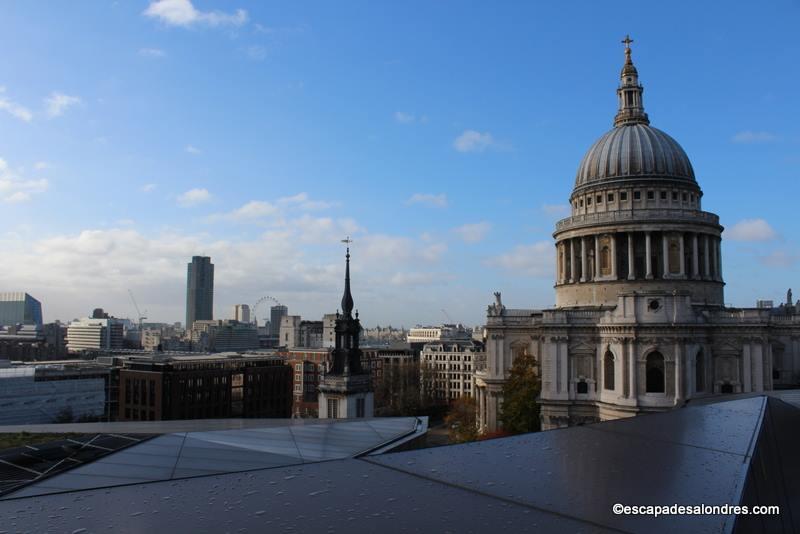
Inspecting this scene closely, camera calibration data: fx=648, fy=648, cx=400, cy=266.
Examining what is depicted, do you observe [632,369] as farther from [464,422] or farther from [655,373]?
[464,422]

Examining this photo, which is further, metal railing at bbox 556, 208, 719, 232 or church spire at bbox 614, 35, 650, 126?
church spire at bbox 614, 35, 650, 126

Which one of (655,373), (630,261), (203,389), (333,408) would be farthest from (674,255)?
(203,389)

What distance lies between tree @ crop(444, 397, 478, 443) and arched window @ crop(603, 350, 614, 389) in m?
12.8

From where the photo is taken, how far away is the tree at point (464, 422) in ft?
203

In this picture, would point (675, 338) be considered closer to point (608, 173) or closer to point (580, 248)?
point (580, 248)

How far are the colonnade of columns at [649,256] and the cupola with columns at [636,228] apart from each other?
9 cm

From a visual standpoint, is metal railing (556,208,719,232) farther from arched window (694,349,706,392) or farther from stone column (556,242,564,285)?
arched window (694,349,706,392)

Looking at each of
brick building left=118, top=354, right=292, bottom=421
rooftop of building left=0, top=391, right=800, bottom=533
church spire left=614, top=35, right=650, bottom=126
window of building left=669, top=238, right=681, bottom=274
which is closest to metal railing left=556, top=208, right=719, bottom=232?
window of building left=669, top=238, right=681, bottom=274

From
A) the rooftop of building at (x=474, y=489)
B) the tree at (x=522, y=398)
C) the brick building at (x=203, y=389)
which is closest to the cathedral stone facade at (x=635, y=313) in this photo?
the tree at (x=522, y=398)

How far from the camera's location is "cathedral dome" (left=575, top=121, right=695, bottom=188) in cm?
6756

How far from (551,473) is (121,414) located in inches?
3376

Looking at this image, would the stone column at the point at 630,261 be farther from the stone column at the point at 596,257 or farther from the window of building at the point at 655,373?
the window of building at the point at 655,373

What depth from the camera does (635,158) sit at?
68188 mm

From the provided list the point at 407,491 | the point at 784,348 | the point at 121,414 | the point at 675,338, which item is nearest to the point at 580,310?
the point at 675,338
